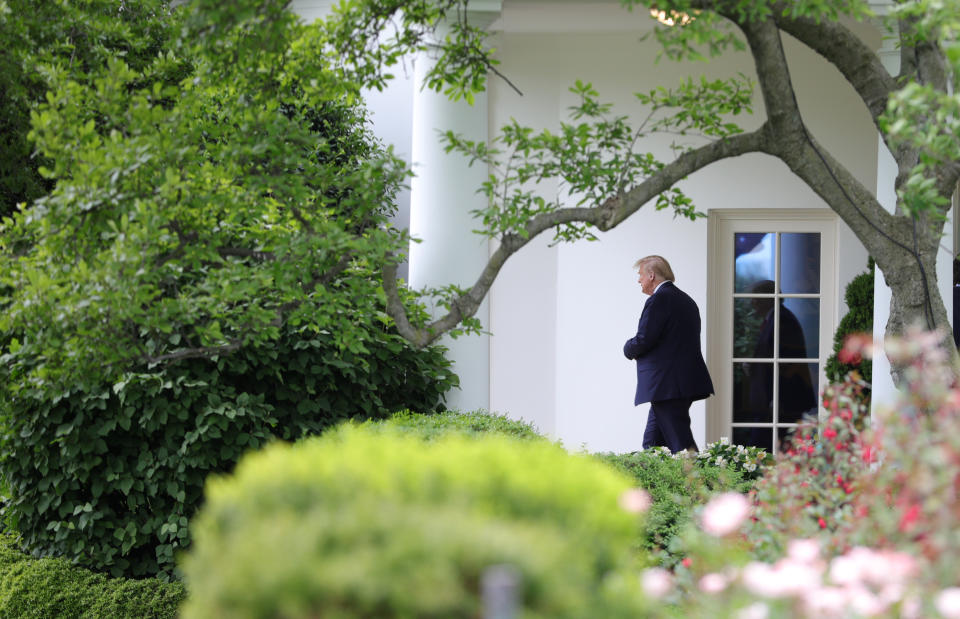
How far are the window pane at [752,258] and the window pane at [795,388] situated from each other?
2.54 feet

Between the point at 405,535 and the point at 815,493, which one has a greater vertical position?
the point at 405,535

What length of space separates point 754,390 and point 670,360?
6.21ft

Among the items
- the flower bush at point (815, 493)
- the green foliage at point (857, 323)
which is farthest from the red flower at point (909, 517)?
the green foliage at point (857, 323)

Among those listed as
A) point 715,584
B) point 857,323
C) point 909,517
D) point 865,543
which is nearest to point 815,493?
point 865,543

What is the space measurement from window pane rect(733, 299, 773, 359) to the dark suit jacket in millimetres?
1608

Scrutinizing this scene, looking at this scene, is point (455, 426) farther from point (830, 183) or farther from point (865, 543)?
point (865, 543)

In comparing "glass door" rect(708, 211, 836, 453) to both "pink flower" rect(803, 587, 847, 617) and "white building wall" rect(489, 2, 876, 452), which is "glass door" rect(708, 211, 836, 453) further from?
"pink flower" rect(803, 587, 847, 617)

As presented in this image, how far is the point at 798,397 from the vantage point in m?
7.80

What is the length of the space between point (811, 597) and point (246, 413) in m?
3.92

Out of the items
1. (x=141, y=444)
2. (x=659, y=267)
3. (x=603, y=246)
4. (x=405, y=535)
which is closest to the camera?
(x=405, y=535)

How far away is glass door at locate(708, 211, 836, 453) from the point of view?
7746 mm

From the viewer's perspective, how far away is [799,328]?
7.77 metres

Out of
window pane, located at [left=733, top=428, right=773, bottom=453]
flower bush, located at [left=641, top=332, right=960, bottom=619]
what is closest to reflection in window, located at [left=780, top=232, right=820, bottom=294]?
window pane, located at [left=733, top=428, right=773, bottom=453]

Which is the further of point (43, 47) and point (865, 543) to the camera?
point (43, 47)
